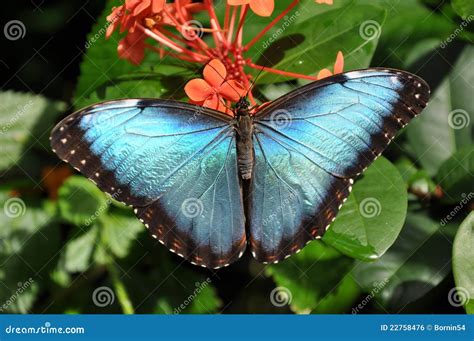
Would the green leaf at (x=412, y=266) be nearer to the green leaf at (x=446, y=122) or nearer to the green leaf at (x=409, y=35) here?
the green leaf at (x=446, y=122)

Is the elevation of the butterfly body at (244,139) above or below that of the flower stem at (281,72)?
below

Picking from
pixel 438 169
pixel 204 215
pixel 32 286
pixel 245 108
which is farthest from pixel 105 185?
pixel 438 169

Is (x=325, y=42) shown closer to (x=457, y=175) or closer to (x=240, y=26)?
(x=240, y=26)

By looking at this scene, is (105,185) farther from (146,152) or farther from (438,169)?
(438,169)

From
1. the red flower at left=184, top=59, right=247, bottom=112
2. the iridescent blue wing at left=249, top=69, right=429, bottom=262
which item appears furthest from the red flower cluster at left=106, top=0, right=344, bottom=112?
the iridescent blue wing at left=249, top=69, right=429, bottom=262

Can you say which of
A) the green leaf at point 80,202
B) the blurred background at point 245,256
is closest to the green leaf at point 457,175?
the blurred background at point 245,256

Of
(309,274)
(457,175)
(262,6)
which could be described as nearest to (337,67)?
(262,6)

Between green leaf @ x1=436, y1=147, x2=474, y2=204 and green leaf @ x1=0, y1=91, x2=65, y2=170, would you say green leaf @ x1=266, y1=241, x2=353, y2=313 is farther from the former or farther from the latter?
green leaf @ x1=0, y1=91, x2=65, y2=170
